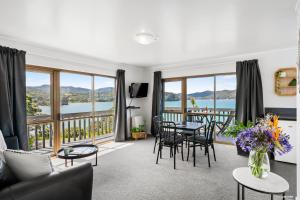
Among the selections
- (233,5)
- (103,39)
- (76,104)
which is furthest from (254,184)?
(76,104)

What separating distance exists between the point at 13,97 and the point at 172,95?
421 cm

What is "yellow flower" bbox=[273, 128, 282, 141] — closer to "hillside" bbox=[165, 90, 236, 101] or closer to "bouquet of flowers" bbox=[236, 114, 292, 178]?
"bouquet of flowers" bbox=[236, 114, 292, 178]

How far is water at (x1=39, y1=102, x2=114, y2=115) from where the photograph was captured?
389 centimetres

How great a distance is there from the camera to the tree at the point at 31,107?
360 cm

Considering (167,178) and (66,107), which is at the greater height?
(66,107)

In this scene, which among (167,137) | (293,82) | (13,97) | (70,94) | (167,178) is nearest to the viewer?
(167,178)

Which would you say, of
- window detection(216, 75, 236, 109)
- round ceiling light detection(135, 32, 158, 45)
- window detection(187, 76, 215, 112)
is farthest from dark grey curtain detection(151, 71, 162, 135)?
round ceiling light detection(135, 32, 158, 45)

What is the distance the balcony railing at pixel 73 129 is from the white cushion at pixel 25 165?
101 inches

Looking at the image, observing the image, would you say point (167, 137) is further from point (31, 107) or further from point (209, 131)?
point (31, 107)

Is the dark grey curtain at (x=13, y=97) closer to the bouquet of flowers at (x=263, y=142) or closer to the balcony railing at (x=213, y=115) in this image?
the bouquet of flowers at (x=263, y=142)

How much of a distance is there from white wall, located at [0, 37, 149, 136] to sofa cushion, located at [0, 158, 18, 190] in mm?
2706

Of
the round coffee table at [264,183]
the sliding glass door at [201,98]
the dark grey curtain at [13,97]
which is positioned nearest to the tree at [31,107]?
the dark grey curtain at [13,97]

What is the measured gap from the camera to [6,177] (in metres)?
1.30

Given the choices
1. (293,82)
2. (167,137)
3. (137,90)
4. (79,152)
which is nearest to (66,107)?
(79,152)
